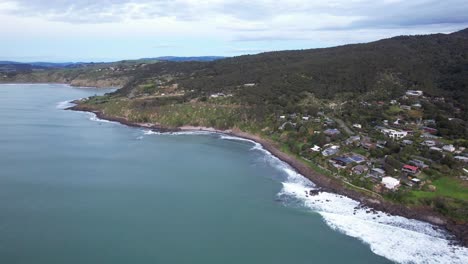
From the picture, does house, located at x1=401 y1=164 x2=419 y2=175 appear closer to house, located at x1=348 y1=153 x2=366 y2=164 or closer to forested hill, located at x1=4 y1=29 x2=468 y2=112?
house, located at x1=348 y1=153 x2=366 y2=164

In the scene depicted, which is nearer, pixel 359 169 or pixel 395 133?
pixel 359 169

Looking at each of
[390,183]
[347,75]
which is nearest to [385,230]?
[390,183]

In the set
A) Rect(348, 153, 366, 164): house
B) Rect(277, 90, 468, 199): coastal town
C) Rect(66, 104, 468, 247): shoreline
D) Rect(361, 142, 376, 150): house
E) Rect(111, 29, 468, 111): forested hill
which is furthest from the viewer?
Rect(111, 29, 468, 111): forested hill

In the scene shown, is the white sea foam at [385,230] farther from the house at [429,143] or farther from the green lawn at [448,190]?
the house at [429,143]

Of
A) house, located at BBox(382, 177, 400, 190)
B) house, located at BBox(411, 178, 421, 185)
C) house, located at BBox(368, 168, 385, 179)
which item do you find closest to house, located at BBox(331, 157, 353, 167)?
house, located at BBox(368, 168, 385, 179)

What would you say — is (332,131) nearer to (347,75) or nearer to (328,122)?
(328,122)

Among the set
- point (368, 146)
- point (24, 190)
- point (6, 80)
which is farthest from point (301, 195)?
point (6, 80)
